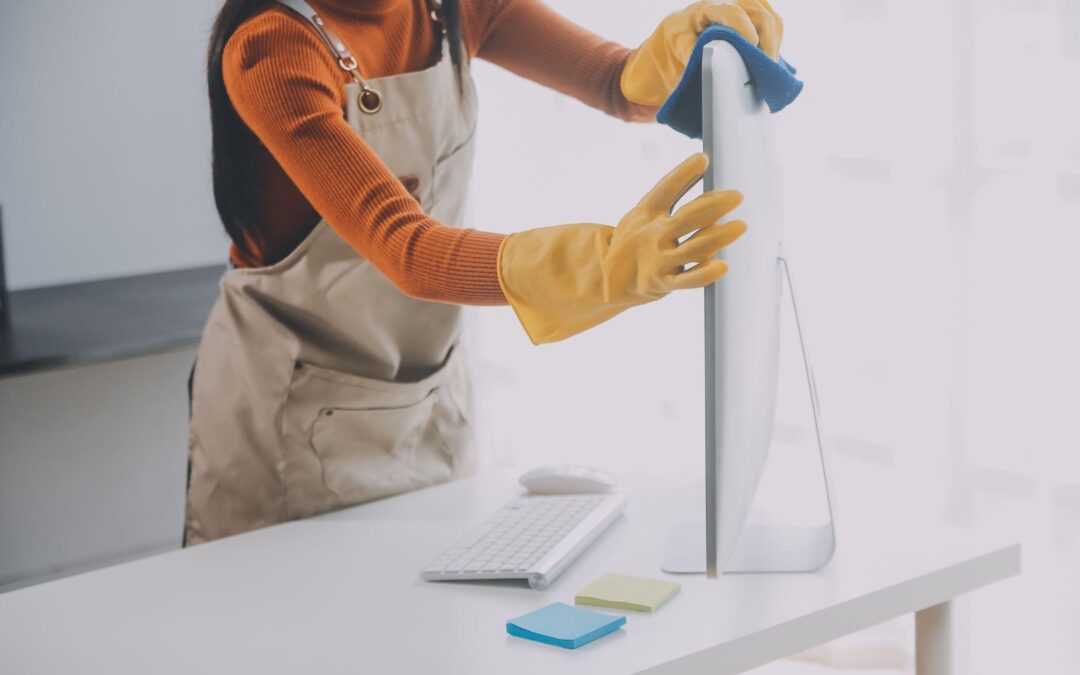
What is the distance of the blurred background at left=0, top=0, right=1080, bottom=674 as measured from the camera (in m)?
1.70

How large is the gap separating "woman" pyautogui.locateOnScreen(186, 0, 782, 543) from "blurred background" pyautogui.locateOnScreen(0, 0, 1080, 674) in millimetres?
332

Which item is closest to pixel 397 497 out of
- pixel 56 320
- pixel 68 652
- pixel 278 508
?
pixel 278 508

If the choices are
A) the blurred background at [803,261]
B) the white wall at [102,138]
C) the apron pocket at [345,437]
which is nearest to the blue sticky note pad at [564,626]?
the blurred background at [803,261]

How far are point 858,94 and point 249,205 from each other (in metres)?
0.90

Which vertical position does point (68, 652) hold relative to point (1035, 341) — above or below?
below

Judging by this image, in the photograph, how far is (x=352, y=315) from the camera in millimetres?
1550

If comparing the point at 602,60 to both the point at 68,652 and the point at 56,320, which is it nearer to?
the point at 68,652

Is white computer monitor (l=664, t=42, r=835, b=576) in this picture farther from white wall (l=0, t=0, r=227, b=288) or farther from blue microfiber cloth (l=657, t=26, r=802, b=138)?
white wall (l=0, t=0, r=227, b=288)

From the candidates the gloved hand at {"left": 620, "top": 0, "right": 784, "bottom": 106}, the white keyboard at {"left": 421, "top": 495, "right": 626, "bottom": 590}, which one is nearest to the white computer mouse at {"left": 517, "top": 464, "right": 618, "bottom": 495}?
the white keyboard at {"left": 421, "top": 495, "right": 626, "bottom": 590}

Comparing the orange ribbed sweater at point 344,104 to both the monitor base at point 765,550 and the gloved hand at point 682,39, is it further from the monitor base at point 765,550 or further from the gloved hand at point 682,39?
the monitor base at point 765,550

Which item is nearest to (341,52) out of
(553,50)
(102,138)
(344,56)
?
(344,56)

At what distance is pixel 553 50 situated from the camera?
164 cm

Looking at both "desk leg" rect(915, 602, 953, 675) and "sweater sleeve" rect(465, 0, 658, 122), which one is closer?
"desk leg" rect(915, 602, 953, 675)

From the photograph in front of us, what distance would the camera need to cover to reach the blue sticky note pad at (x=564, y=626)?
1.05 m
